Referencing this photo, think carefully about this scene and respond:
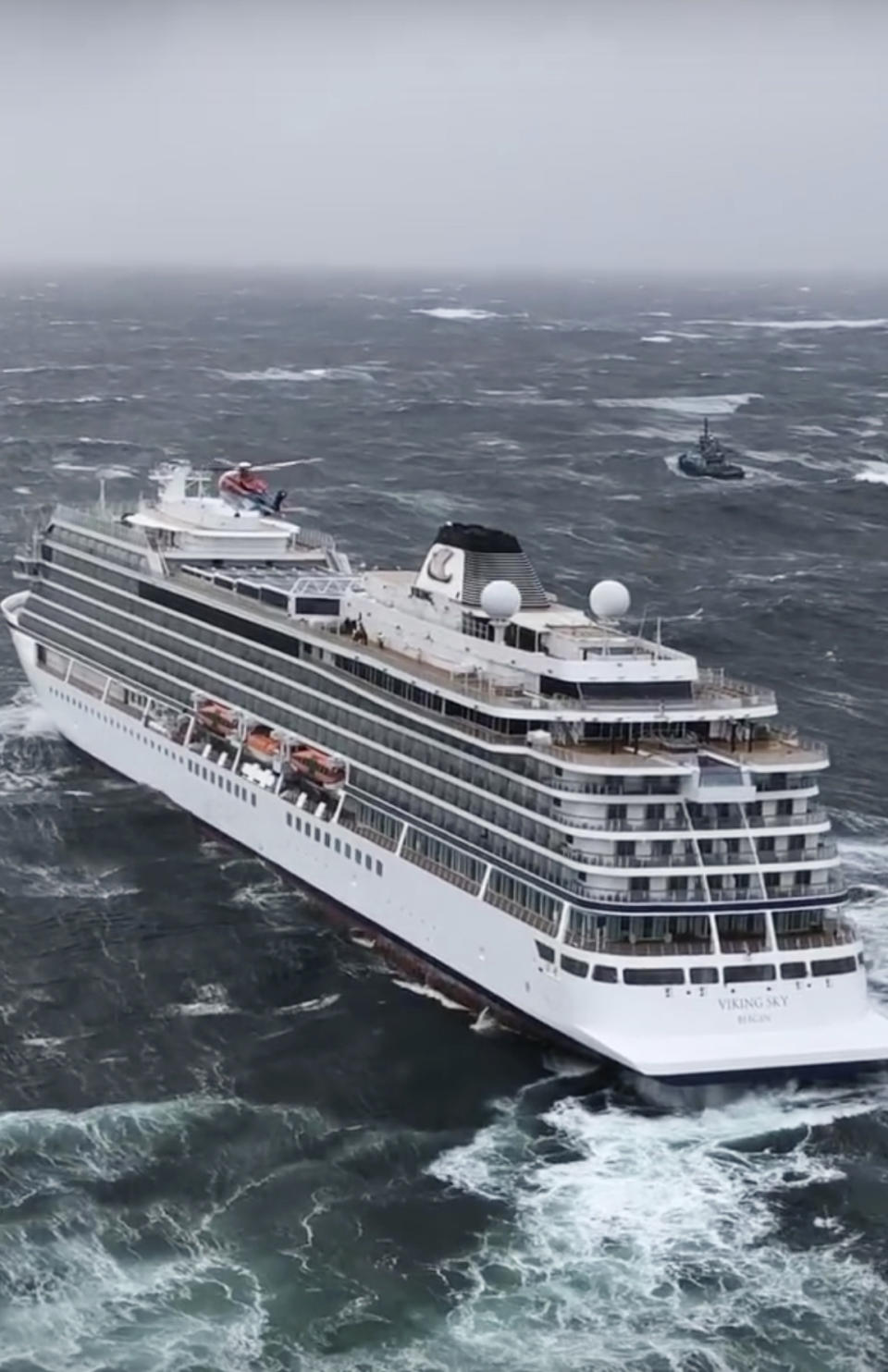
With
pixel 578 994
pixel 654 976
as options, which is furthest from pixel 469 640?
pixel 654 976

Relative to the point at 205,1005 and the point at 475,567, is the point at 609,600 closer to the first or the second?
the point at 475,567

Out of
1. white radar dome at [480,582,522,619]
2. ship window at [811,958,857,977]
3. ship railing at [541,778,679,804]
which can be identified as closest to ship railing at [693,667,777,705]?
ship railing at [541,778,679,804]

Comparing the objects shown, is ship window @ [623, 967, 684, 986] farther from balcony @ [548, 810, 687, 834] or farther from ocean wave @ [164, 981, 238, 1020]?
ocean wave @ [164, 981, 238, 1020]

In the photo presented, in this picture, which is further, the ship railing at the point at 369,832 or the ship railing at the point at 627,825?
the ship railing at the point at 369,832

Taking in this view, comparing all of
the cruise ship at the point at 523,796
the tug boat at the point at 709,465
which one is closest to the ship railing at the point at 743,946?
the cruise ship at the point at 523,796

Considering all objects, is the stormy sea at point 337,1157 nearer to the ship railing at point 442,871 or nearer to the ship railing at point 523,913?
the ship railing at point 523,913

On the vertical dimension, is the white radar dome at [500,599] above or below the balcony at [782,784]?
above
